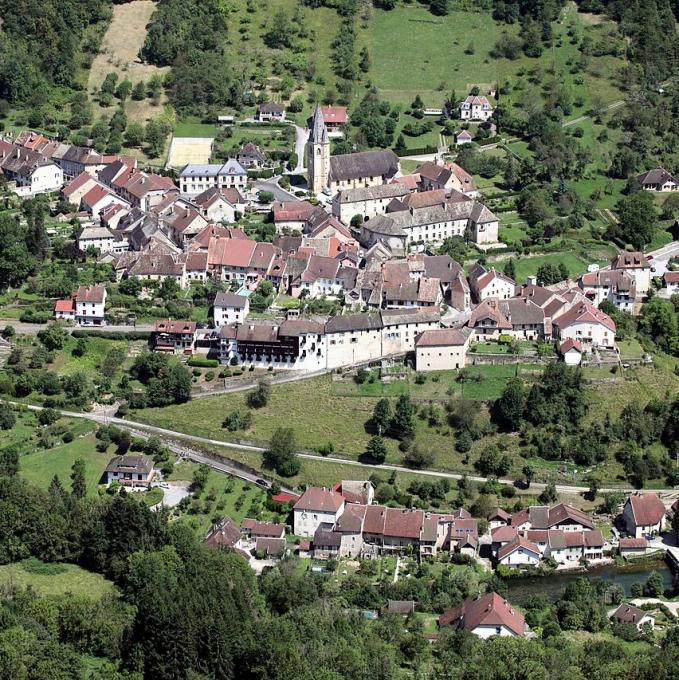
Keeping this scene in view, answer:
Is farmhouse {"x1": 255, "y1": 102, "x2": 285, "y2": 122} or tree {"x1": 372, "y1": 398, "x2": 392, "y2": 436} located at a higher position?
farmhouse {"x1": 255, "y1": 102, "x2": 285, "y2": 122}

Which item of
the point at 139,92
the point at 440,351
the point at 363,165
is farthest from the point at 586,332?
the point at 139,92

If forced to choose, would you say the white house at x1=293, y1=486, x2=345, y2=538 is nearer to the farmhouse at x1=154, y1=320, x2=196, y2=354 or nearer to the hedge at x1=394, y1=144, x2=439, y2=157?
the farmhouse at x1=154, y1=320, x2=196, y2=354

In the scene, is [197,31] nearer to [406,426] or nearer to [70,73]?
[70,73]

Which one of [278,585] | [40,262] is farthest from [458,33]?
[278,585]

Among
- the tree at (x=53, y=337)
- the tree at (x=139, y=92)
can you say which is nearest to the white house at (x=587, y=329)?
the tree at (x=53, y=337)

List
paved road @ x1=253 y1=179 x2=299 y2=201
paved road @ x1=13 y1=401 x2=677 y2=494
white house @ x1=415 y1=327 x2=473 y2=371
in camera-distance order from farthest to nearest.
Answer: paved road @ x1=253 y1=179 x2=299 y2=201
white house @ x1=415 y1=327 x2=473 y2=371
paved road @ x1=13 y1=401 x2=677 y2=494

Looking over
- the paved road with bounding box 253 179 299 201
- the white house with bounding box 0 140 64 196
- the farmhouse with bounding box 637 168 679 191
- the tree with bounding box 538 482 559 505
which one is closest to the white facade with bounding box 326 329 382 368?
the tree with bounding box 538 482 559 505
